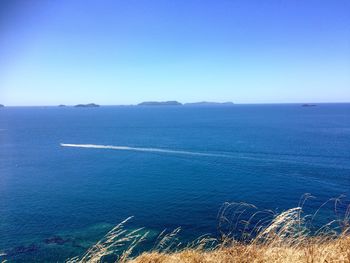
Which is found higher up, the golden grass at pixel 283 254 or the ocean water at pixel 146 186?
the golden grass at pixel 283 254

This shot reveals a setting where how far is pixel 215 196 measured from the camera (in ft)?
143

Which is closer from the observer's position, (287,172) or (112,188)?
(112,188)

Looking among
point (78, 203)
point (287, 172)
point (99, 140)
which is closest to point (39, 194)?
point (78, 203)

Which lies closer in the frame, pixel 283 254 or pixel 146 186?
pixel 283 254

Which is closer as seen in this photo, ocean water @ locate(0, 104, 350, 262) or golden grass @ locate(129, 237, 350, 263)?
golden grass @ locate(129, 237, 350, 263)

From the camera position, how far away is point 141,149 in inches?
3361

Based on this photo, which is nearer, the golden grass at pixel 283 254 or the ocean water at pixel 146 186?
the golden grass at pixel 283 254

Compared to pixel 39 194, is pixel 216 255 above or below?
above

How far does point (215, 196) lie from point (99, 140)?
75388 mm

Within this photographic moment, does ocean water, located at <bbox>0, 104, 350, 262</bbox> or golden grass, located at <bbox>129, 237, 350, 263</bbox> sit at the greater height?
golden grass, located at <bbox>129, 237, 350, 263</bbox>

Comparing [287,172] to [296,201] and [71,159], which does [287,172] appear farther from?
[71,159]

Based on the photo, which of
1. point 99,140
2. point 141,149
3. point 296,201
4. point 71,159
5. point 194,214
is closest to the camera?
point 194,214

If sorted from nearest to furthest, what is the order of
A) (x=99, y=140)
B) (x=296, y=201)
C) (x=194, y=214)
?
(x=194, y=214) < (x=296, y=201) < (x=99, y=140)

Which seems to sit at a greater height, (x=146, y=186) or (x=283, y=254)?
(x=283, y=254)
